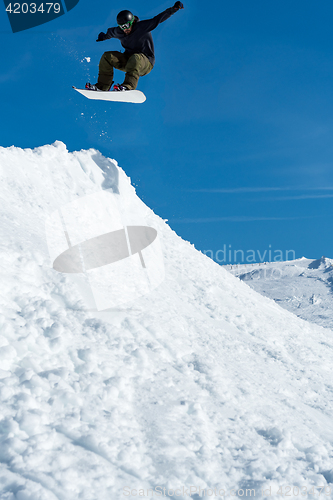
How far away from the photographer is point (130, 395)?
12.0ft

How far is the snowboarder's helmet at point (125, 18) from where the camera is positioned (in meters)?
→ 7.38

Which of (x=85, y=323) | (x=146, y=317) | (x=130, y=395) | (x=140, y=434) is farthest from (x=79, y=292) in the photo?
(x=140, y=434)

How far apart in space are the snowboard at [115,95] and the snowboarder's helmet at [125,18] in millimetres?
1369

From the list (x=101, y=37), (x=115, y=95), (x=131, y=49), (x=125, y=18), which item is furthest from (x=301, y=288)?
(x=125, y=18)

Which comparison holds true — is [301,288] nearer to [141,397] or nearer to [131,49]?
[131,49]

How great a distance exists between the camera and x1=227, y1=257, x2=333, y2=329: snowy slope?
1848 centimetres

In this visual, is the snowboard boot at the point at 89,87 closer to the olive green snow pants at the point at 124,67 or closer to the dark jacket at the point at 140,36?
the olive green snow pants at the point at 124,67

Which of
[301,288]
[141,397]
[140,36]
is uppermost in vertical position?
[140,36]

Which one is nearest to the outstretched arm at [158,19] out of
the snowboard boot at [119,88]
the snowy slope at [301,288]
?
the snowboard boot at [119,88]

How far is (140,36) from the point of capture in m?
7.83

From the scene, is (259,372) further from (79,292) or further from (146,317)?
(79,292)

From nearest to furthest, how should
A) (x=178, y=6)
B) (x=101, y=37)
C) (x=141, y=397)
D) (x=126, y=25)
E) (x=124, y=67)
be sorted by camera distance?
(x=141, y=397), (x=178, y=6), (x=126, y=25), (x=101, y=37), (x=124, y=67)

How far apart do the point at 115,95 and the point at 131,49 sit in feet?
3.98

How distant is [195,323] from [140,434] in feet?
10.1
